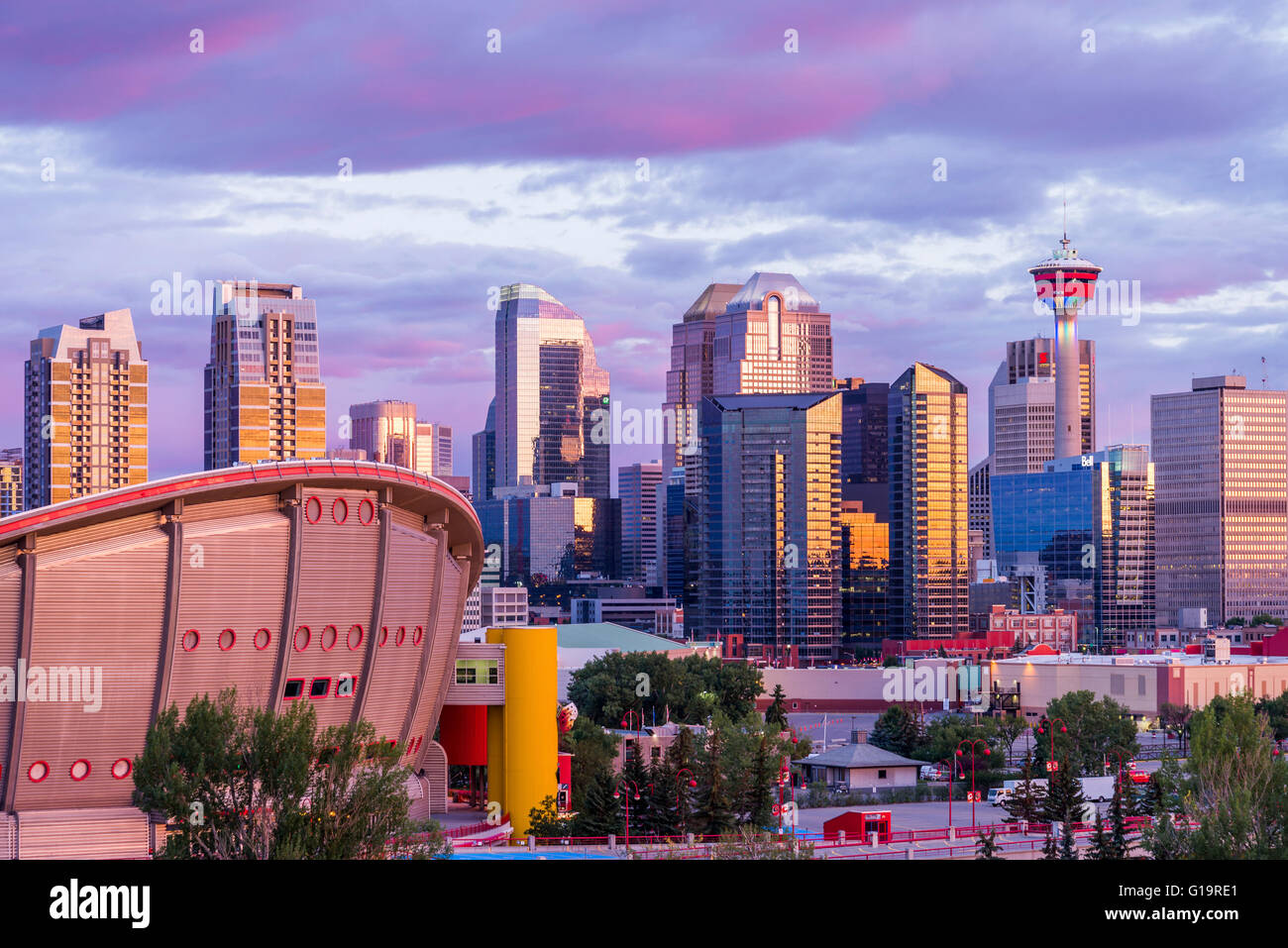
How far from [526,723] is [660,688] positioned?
63.0 meters

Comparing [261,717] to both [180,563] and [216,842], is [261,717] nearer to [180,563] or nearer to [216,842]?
[216,842]

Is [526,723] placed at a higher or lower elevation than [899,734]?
higher

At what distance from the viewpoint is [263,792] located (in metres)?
36.8

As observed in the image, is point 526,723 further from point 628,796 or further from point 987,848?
point 987,848

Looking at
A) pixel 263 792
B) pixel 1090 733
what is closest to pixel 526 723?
pixel 263 792

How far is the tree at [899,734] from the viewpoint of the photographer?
391 feet

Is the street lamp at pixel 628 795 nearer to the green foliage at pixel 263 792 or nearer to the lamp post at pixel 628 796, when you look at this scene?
the lamp post at pixel 628 796

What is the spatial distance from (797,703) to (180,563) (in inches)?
5560

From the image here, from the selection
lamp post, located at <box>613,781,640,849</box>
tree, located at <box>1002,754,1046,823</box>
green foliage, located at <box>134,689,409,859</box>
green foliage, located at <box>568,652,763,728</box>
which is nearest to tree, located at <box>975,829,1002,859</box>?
tree, located at <box>1002,754,1046,823</box>

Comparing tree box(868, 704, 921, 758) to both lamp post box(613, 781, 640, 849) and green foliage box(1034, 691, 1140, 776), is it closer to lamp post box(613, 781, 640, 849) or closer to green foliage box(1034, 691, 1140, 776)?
green foliage box(1034, 691, 1140, 776)

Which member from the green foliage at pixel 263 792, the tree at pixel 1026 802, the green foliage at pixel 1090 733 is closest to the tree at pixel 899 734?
the green foliage at pixel 1090 733

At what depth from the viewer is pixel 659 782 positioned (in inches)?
2653

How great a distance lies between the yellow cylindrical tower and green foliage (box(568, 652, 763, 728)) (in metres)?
53.0
